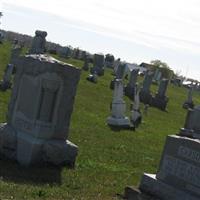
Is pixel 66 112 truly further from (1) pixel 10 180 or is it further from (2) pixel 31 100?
(1) pixel 10 180

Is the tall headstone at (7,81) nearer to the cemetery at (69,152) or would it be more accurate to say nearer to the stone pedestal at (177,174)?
the cemetery at (69,152)

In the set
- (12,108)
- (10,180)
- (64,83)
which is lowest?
(10,180)

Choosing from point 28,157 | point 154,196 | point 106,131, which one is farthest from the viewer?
point 106,131

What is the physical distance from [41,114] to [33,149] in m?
0.72

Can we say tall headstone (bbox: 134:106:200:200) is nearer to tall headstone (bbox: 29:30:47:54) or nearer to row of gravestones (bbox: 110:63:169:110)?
tall headstone (bbox: 29:30:47:54)

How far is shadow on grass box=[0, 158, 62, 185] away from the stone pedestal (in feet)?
6.50

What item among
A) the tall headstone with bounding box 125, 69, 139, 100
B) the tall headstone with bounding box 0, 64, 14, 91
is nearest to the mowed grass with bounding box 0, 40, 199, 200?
the tall headstone with bounding box 0, 64, 14, 91

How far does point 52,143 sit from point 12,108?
118cm

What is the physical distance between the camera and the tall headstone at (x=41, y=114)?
1095 cm

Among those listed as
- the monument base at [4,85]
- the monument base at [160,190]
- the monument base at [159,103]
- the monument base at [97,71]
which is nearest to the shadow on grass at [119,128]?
the monument base at [4,85]

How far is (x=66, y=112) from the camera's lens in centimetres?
1139

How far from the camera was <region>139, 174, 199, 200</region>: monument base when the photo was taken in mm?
7994

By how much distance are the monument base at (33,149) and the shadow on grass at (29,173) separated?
0.14 m

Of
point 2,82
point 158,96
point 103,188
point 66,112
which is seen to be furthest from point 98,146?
point 158,96
